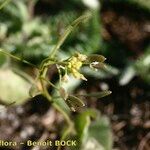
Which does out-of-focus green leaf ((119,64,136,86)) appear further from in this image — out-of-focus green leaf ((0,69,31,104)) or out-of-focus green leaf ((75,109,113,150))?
out-of-focus green leaf ((0,69,31,104))

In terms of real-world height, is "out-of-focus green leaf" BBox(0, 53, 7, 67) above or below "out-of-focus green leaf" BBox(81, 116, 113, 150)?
above

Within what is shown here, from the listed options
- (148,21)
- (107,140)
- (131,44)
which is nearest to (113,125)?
(107,140)

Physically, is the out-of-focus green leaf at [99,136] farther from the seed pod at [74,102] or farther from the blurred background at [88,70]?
the seed pod at [74,102]

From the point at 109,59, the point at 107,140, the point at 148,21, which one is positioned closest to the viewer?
the point at 107,140

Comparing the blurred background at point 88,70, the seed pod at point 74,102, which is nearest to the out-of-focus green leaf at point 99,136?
the blurred background at point 88,70

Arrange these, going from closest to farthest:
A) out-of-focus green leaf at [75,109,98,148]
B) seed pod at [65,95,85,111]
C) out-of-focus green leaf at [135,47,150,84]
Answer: seed pod at [65,95,85,111] → out-of-focus green leaf at [75,109,98,148] → out-of-focus green leaf at [135,47,150,84]

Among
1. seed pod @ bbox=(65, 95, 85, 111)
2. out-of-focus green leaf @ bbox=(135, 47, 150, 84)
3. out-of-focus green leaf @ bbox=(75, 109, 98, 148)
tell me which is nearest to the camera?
seed pod @ bbox=(65, 95, 85, 111)

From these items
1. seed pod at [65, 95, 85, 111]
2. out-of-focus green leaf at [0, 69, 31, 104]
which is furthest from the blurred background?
seed pod at [65, 95, 85, 111]

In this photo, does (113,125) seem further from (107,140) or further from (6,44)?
(6,44)
